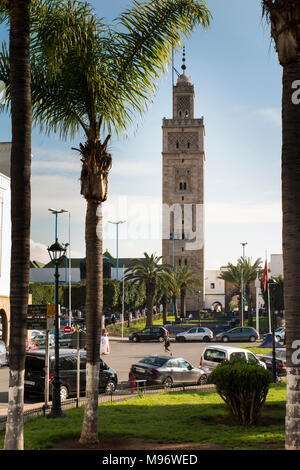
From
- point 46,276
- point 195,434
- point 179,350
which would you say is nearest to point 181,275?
point 179,350

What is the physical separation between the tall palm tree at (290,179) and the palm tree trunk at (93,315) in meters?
4.16

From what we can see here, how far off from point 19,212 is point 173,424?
7192 millimetres

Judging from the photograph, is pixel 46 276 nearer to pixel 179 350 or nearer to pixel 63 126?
pixel 179 350

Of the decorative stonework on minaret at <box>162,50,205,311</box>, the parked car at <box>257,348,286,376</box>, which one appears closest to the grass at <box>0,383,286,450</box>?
the parked car at <box>257,348,286,376</box>

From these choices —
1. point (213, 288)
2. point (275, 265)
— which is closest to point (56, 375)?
point (275, 265)

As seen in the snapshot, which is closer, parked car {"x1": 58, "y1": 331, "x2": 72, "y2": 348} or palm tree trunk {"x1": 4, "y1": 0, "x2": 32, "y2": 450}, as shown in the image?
palm tree trunk {"x1": 4, "y1": 0, "x2": 32, "y2": 450}

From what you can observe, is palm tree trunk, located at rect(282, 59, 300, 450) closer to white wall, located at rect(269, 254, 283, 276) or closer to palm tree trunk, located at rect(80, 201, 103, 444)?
palm tree trunk, located at rect(80, 201, 103, 444)

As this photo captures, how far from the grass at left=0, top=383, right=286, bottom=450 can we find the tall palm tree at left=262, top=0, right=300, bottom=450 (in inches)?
129

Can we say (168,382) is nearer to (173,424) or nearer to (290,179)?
(173,424)

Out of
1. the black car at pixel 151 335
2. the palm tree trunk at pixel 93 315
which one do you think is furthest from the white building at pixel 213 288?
the palm tree trunk at pixel 93 315

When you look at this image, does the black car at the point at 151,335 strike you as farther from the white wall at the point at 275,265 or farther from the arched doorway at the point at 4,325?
the white wall at the point at 275,265

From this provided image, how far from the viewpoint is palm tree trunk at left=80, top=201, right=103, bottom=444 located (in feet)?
33.0

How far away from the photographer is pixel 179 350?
3894cm

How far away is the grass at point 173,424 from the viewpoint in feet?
34.4
